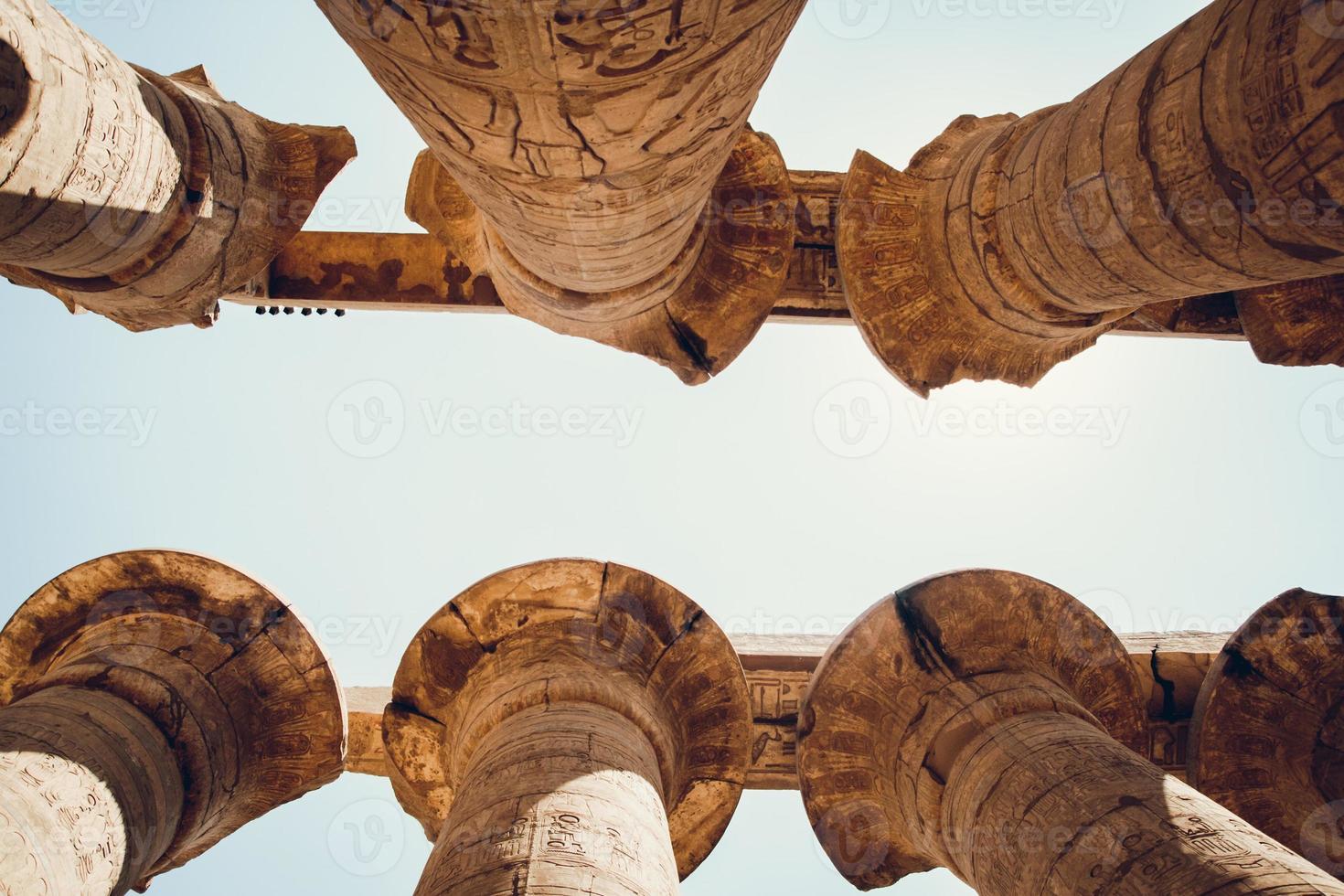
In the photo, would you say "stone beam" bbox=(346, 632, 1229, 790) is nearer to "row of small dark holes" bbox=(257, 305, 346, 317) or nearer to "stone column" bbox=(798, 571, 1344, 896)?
"stone column" bbox=(798, 571, 1344, 896)

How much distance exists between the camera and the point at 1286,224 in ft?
10.4

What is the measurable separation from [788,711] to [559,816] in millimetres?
3389

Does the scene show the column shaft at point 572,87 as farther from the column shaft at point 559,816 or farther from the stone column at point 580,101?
the column shaft at point 559,816

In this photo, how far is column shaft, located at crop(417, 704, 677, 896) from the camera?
327 cm

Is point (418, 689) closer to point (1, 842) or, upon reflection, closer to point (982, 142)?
point (1, 842)

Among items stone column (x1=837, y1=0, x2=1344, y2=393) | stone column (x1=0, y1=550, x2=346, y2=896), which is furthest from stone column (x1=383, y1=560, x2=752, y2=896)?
stone column (x1=837, y1=0, x2=1344, y2=393)

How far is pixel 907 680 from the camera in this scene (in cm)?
528

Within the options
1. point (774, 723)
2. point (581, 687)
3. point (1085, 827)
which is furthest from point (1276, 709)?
point (581, 687)

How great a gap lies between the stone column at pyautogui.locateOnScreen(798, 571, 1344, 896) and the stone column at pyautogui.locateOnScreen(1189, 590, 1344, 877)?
27.4 inches

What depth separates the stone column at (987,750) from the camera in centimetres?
385

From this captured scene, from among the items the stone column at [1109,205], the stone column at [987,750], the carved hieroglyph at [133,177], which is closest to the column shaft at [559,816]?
the stone column at [987,750]

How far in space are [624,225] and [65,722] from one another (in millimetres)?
4018

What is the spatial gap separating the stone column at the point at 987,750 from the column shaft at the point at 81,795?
3862mm

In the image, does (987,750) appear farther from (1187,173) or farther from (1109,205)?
(1187,173)
